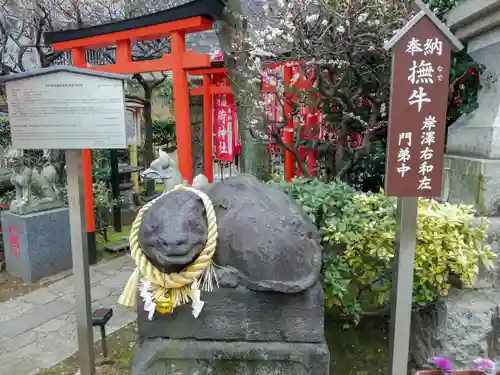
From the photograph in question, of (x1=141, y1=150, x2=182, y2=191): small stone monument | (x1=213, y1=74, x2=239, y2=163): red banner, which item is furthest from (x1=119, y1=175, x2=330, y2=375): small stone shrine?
(x1=213, y1=74, x2=239, y2=163): red banner

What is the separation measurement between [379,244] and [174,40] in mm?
3810

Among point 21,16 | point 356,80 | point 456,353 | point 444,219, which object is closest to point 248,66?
point 356,80

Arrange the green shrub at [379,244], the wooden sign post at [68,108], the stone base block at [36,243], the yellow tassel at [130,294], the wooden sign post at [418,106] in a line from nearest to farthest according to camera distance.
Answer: the wooden sign post at [418,106] < the yellow tassel at [130,294] < the wooden sign post at [68,108] < the green shrub at [379,244] < the stone base block at [36,243]

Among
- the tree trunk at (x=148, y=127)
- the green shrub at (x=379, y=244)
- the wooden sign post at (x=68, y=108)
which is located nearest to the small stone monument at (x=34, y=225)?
the wooden sign post at (x=68, y=108)

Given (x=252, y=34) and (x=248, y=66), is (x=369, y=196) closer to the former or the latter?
(x=248, y=66)

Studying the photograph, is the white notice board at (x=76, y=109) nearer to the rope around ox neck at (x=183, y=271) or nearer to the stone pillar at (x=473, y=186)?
the rope around ox neck at (x=183, y=271)

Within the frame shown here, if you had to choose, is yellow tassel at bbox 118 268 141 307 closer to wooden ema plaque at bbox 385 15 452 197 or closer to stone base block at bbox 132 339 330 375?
stone base block at bbox 132 339 330 375

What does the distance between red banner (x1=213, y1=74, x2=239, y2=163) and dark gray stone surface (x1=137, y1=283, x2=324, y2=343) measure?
5.77 m

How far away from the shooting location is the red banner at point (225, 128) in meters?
8.18

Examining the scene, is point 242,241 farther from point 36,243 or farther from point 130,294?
point 36,243

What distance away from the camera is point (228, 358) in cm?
263

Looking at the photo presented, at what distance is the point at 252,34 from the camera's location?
19.9ft

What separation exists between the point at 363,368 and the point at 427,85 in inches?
108

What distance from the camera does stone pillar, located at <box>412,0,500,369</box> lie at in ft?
10.5
